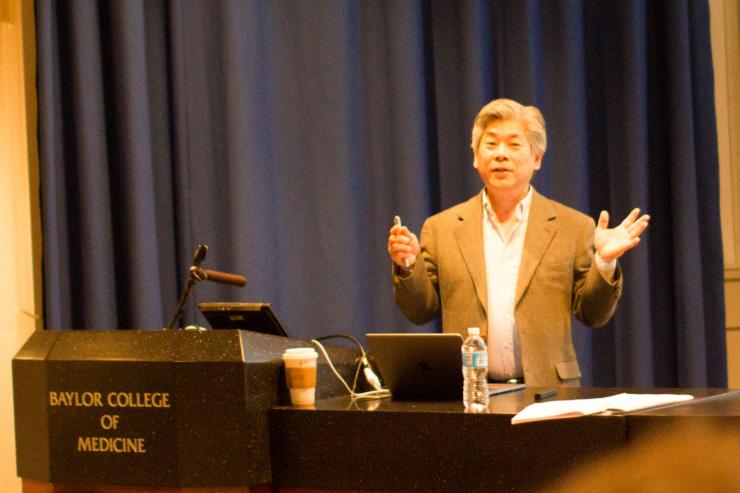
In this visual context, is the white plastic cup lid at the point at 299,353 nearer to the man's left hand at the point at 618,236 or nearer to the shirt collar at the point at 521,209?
the man's left hand at the point at 618,236

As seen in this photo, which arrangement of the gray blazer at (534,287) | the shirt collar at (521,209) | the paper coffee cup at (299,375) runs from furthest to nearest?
the shirt collar at (521,209) → the gray blazer at (534,287) → the paper coffee cup at (299,375)

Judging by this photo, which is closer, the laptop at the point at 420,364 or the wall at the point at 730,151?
the laptop at the point at 420,364

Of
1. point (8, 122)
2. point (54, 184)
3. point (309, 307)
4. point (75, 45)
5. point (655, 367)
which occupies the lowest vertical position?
point (655, 367)

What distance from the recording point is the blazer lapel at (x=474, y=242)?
124 inches

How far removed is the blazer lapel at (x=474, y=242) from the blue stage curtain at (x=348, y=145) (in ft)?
3.92

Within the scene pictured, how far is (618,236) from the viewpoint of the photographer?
8.96ft

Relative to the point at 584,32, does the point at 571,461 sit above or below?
below

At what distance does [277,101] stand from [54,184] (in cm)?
106

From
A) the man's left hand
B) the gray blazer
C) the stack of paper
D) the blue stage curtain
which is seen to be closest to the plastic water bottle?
the stack of paper

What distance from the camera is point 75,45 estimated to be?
403cm

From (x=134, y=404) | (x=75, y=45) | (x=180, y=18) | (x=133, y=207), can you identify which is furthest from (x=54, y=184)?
(x=134, y=404)

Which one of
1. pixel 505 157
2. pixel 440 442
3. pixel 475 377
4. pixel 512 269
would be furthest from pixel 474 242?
pixel 440 442

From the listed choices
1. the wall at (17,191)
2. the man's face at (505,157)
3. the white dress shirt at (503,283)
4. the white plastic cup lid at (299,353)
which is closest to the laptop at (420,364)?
the white plastic cup lid at (299,353)

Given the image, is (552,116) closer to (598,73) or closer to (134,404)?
(598,73)
